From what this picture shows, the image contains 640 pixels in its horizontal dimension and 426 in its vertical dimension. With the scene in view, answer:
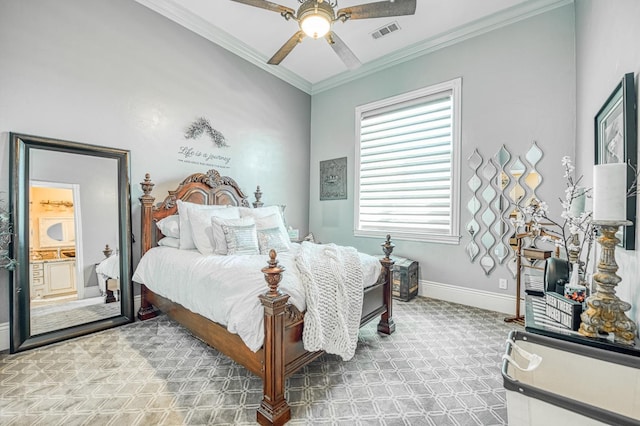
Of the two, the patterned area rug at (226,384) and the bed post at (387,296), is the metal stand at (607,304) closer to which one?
the patterned area rug at (226,384)

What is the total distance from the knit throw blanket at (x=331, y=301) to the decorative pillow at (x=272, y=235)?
84 centimetres

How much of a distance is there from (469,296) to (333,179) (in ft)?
8.53

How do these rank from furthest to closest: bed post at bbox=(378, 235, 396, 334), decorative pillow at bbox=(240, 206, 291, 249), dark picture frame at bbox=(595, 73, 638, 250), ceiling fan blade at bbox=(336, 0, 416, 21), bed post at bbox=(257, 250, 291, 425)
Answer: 1. decorative pillow at bbox=(240, 206, 291, 249)
2. bed post at bbox=(378, 235, 396, 334)
3. ceiling fan blade at bbox=(336, 0, 416, 21)
4. bed post at bbox=(257, 250, 291, 425)
5. dark picture frame at bbox=(595, 73, 638, 250)

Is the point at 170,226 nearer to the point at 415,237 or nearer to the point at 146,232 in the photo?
the point at 146,232

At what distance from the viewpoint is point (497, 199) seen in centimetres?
319

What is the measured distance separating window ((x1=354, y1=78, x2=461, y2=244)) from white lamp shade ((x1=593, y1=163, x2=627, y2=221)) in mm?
2416

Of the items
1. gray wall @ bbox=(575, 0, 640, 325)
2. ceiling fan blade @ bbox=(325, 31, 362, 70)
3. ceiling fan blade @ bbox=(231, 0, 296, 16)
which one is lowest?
gray wall @ bbox=(575, 0, 640, 325)

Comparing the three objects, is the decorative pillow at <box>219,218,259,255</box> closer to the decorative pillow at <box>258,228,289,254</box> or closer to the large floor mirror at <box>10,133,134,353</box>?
the decorative pillow at <box>258,228,289,254</box>

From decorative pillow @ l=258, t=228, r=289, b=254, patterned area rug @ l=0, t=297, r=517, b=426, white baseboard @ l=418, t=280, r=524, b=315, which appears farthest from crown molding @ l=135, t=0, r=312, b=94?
white baseboard @ l=418, t=280, r=524, b=315

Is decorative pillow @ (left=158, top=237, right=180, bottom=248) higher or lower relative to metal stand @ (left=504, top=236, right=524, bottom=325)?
higher

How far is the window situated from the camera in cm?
356

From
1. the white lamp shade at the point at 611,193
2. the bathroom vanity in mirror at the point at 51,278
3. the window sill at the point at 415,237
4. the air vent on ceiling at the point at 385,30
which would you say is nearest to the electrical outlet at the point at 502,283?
the window sill at the point at 415,237

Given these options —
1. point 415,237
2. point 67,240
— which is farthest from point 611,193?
point 67,240

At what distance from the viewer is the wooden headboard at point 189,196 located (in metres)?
2.94
